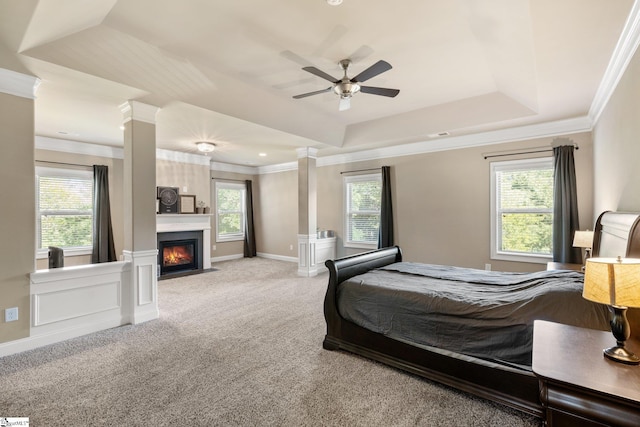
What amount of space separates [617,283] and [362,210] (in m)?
5.58

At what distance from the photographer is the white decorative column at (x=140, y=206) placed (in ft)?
12.0

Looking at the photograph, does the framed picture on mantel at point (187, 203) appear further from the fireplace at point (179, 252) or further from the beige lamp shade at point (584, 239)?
the beige lamp shade at point (584, 239)

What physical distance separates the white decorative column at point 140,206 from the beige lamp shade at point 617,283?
4141mm

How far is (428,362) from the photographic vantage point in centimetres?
241

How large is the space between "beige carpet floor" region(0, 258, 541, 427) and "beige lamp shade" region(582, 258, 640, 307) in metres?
1.21

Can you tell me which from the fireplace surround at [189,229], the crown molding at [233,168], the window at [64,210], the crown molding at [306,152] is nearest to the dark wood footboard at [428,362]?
the crown molding at [306,152]

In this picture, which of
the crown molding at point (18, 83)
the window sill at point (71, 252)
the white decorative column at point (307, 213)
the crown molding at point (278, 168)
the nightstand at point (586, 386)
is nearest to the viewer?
the nightstand at point (586, 386)

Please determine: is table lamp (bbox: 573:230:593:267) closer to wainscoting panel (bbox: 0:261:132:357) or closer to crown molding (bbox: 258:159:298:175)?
wainscoting panel (bbox: 0:261:132:357)

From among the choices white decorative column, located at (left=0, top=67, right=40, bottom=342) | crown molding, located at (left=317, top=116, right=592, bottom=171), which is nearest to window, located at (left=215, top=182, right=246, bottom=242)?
crown molding, located at (left=317, top=116, right=592, bottom=171)

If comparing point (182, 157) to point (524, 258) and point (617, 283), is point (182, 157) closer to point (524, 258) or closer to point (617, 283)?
point (524, 258)

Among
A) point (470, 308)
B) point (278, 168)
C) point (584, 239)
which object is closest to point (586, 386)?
point (470, 308)

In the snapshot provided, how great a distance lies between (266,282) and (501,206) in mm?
4334

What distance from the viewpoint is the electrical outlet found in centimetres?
286

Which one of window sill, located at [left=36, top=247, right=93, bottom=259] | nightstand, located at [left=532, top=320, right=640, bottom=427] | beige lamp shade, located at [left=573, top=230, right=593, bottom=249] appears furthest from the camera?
window sill, located at [left=36, top=247, right=93, bottom=259]
